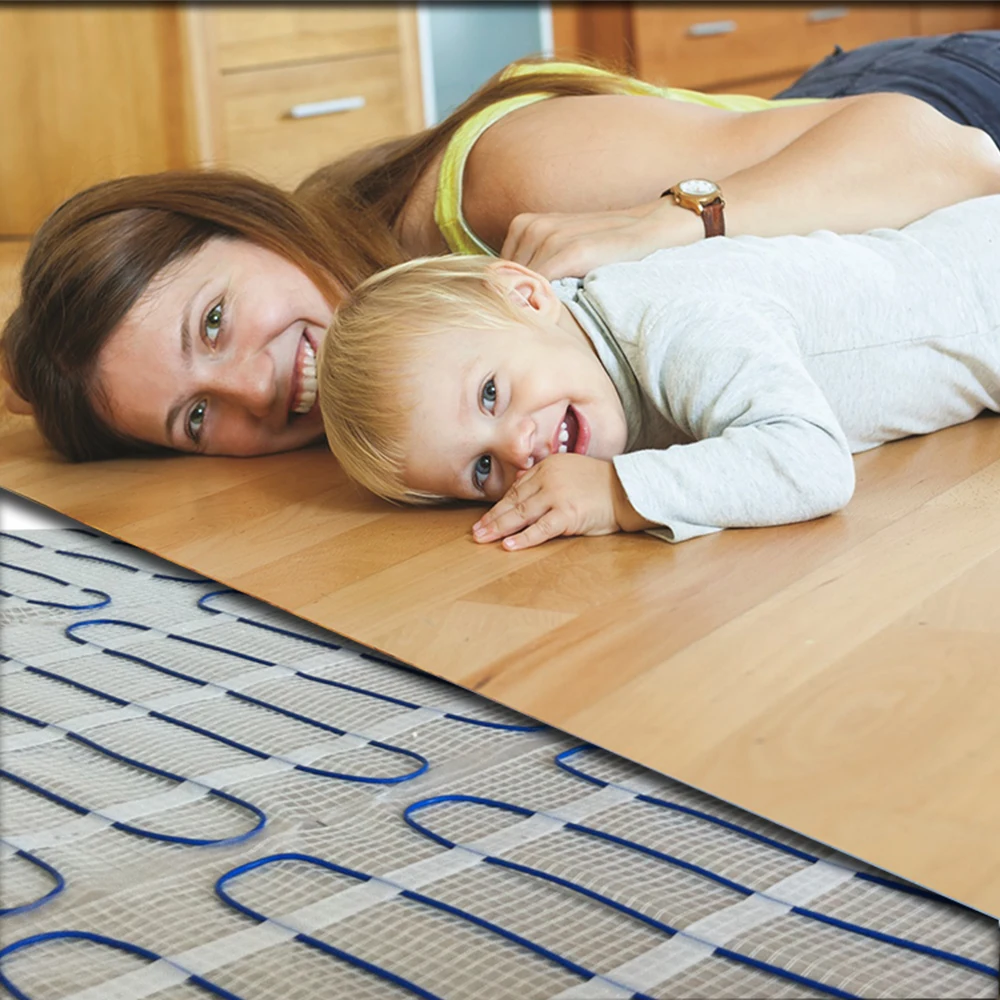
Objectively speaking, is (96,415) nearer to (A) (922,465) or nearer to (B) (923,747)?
(A) (922,465)

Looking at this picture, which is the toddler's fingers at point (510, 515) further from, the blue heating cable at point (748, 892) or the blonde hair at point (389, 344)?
the blue heating cable at point (748, 892)

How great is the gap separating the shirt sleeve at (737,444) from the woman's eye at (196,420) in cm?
55

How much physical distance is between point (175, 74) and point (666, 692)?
2397mm

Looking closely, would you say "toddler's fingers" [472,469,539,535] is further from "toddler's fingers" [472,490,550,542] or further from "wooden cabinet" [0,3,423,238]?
"wooden cabinet" [0,3,423,238]

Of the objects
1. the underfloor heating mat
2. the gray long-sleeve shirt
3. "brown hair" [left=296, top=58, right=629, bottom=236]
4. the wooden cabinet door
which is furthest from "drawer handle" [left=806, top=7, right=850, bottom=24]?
the underfloor heating mat

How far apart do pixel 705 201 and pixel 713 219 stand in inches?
1.0

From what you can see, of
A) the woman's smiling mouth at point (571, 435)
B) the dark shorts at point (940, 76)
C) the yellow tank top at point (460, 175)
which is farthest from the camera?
the dark shorts at point (940, 76)

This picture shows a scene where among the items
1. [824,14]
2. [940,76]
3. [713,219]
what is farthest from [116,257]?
[824,14]

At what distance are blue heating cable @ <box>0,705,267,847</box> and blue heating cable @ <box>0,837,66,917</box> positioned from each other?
0.05 metres

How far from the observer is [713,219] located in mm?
1403

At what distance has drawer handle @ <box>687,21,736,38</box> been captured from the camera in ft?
12.6

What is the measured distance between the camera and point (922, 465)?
1.28 meters

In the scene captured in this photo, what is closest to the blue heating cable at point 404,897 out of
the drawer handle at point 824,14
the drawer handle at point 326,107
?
the drawer handle at point 326,107

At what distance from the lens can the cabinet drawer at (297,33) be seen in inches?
115
